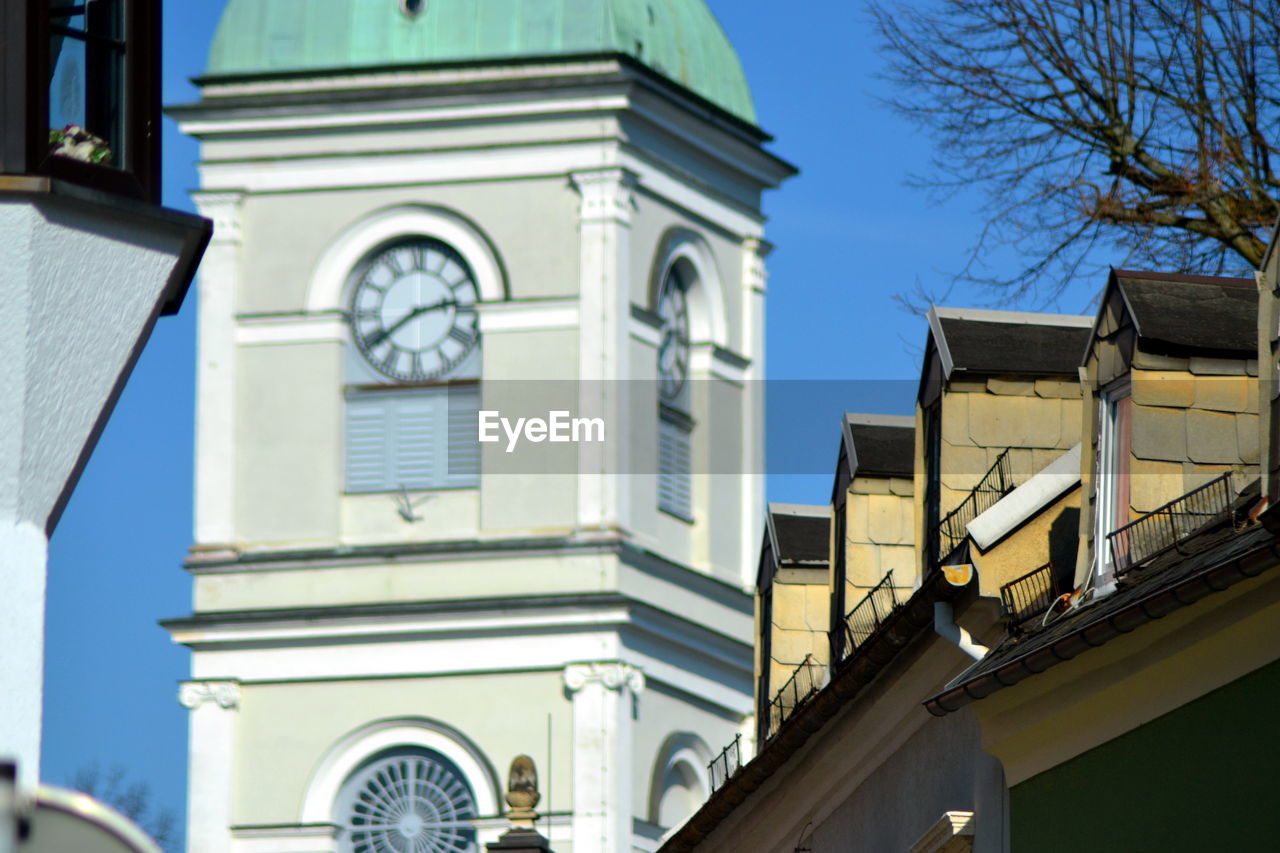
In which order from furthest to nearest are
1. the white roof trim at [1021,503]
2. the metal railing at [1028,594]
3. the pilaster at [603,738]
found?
1. the pilaster at [603,738]
2. the white roof trim at [1021,503]
3. the metal railing at [1028,594]

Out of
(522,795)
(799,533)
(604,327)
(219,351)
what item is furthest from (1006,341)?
(219,351)

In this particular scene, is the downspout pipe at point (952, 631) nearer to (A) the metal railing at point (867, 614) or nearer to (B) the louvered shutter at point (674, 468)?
(A) the metal railing at point (867, 614)

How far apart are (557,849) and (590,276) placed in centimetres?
816

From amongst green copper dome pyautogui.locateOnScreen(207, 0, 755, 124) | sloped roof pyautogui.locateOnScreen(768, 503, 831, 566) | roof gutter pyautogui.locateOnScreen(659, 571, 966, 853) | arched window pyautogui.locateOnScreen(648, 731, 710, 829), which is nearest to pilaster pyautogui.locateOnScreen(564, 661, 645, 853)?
arched window pyautogui.locateOnScreen(648, 731, 710, 829)

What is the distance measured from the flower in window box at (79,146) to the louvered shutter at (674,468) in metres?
44.5

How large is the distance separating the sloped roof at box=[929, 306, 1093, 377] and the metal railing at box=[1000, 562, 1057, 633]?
251 centimetres

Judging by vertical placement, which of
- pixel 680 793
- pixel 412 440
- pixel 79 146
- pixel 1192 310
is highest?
pixel 412 440

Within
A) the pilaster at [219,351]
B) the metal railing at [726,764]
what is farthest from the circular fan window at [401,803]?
the metal railing at [726,764]

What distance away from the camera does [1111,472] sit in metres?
16.5

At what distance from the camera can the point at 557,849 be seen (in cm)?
5569

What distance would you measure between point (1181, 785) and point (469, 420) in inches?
1758

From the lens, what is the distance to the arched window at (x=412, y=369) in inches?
2308

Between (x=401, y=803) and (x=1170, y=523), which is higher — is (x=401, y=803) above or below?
above

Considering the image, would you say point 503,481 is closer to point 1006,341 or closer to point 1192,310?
point 1006,341
